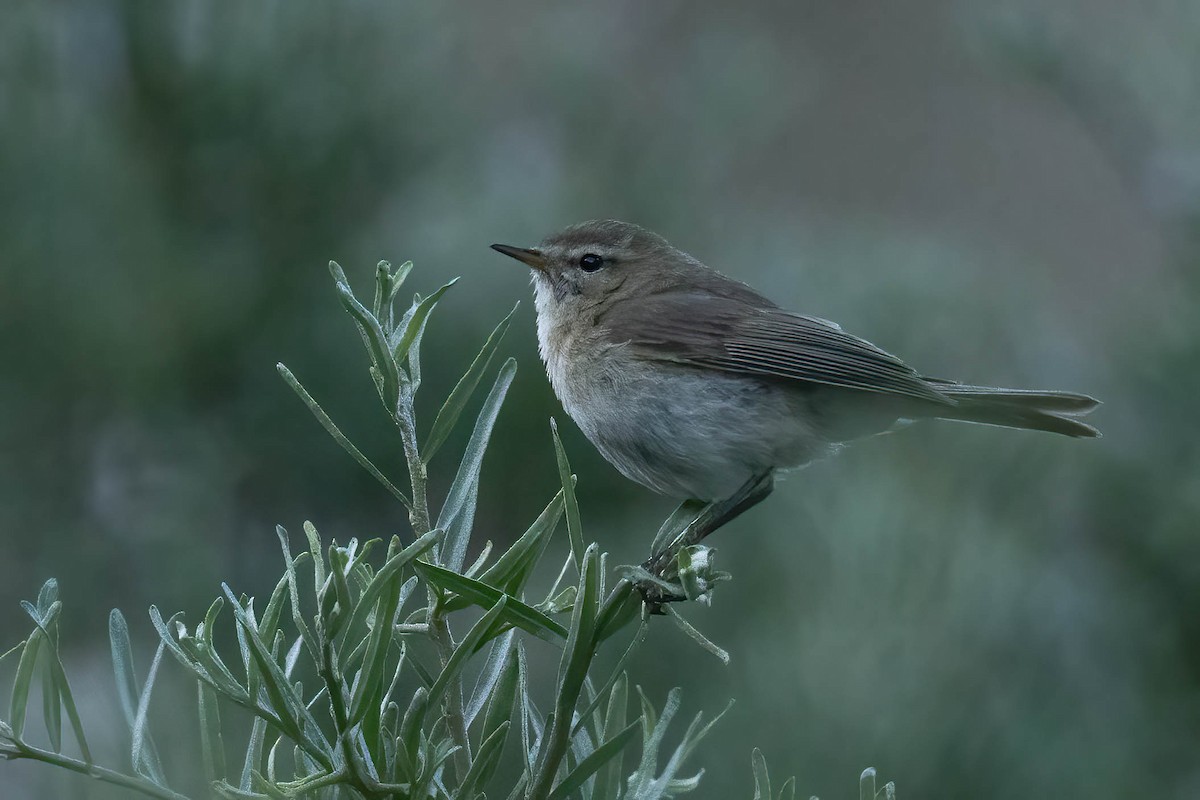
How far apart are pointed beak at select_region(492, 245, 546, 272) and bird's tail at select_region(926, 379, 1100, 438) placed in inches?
33.9

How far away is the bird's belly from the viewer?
219cm

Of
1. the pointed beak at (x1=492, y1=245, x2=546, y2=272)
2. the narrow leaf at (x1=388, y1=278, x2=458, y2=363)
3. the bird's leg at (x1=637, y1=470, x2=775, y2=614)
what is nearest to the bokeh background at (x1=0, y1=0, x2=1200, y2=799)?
the pointed beak at (x1=492, y1=245, x2=546, y2=272)

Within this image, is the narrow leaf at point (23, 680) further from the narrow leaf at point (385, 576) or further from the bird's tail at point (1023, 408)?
the bird's tail at point (1023, 408)

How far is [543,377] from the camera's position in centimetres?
274

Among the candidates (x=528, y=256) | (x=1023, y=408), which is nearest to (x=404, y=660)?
(x=1023, y=408)

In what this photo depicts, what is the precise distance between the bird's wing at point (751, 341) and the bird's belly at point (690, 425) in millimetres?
47

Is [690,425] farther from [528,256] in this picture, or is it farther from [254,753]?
[254,753]

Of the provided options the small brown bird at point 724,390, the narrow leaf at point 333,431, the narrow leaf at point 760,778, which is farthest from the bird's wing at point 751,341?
the narrow leaf at point 333,431

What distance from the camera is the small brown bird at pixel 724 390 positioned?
217cm

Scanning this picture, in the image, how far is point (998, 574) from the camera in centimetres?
224

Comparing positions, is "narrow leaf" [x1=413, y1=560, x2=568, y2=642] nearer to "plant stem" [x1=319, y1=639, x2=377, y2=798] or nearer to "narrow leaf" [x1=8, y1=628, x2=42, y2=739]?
"plant stem" [x1=319, y1=639, x2=377, y2=798]

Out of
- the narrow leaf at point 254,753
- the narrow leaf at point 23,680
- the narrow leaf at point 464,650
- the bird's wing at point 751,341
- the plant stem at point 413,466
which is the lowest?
the narrow leaf at point 254,753

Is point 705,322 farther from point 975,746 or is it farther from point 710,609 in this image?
point 975,746

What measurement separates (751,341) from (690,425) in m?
0.27
